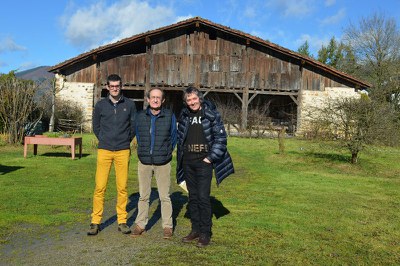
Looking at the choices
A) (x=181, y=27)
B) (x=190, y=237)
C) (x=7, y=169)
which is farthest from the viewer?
(x=181, y=27)

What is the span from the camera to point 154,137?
4754 millimetres

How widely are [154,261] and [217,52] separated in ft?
66.2

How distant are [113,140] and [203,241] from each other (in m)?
1.58

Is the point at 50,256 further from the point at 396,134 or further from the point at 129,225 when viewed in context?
the point at 396,134

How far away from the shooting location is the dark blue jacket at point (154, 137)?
4.75 meters

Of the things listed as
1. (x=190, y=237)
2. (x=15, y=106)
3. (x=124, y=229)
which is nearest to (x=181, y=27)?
(x=15, y=106)

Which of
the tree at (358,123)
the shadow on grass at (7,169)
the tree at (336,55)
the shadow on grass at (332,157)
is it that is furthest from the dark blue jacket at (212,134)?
the tree at (336,55)

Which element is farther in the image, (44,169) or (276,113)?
(276,113)

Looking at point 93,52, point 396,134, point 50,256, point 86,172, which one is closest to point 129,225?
point 50,256

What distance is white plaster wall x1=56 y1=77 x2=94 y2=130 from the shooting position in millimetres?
23370

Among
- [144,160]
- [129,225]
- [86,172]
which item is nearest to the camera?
[144,160]

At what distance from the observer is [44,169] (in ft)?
32.0

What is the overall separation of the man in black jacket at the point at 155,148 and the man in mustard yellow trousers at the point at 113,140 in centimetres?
19

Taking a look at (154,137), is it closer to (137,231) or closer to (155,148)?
(155,148)
